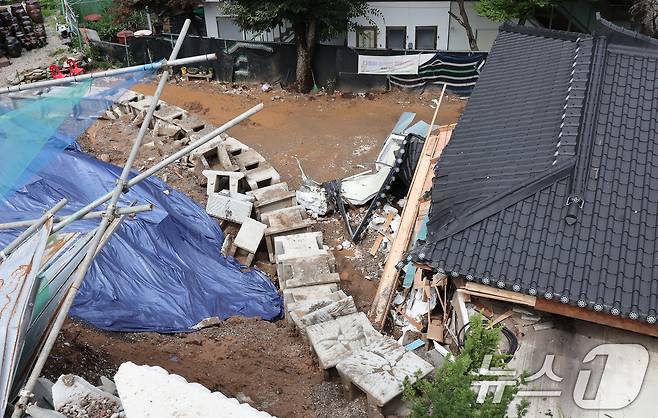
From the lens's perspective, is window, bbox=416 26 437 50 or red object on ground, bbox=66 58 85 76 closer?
red object on ground, bbox=66 58 85 76

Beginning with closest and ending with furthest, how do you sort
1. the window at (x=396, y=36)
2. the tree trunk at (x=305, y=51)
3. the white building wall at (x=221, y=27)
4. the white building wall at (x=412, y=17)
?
the tree trunk at (x=305, y=51) → the white building wall at (x=412, y=17) → the window at (x=396, y=36) → the white building wall at (x=221, y=27)

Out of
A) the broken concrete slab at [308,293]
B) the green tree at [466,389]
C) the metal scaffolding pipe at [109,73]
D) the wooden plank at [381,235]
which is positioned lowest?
the wooden plank at [381,235]

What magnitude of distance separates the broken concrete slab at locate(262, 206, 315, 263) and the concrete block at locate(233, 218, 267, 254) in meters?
0.20

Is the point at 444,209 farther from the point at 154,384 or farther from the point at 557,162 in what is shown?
the point at 154,384

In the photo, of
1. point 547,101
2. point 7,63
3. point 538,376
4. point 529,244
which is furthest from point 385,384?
point 7,63

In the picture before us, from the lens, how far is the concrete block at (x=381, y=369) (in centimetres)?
823

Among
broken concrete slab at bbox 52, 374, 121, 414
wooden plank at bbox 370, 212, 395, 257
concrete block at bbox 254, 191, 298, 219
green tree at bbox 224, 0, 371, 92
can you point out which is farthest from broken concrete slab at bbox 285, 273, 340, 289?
green tree at bbox 224, 0, 371, 92

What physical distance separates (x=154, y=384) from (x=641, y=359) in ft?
21.3

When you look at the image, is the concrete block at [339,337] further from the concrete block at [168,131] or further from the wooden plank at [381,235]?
the concrete block at [168,131]

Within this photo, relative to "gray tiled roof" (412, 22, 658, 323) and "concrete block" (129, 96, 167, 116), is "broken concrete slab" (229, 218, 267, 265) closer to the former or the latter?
"gray tiled roof" (412, 22, 658, 323)

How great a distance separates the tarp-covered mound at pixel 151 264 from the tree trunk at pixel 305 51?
10371 mm

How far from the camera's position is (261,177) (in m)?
15.8

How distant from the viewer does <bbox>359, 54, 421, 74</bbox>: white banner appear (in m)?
22.3

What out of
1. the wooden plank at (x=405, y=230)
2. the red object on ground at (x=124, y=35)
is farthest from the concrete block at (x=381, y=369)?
the red object on ground at (x=124, y=35)
